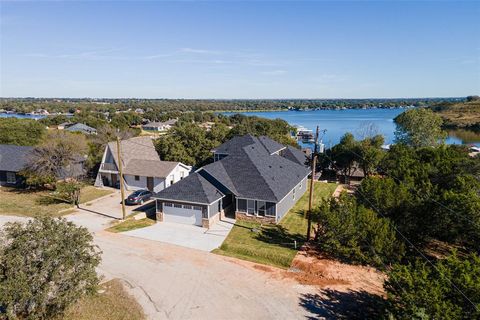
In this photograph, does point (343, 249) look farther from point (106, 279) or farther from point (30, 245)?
point (30, 245)

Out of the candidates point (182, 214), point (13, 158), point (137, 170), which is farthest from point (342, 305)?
point (13, 158)

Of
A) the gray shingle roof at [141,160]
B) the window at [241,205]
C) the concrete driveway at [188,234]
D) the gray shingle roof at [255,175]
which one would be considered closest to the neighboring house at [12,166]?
the gray shingle roof at [141,160]

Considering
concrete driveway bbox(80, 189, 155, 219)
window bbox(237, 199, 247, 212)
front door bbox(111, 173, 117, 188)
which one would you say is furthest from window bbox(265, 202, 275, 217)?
front door bbox(111, 173, 117, 188)

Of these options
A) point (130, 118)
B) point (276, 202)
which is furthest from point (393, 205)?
point (130, 118)

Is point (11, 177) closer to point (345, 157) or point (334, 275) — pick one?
point (334, 275)

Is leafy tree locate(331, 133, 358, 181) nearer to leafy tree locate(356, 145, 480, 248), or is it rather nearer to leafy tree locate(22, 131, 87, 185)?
leafy tree locate(356, 145, 480, 248)

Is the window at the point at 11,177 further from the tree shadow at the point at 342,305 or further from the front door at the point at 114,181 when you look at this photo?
the tree shadow at the point at 342,305
